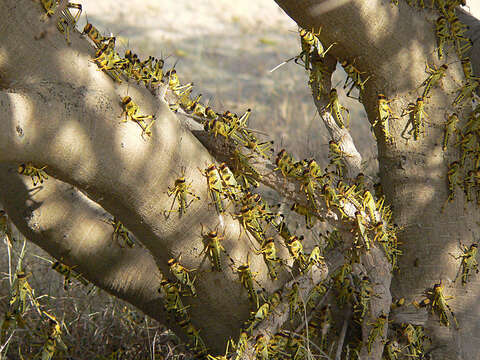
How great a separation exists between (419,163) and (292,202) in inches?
25.7

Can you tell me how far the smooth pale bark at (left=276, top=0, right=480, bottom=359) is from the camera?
2.52 m

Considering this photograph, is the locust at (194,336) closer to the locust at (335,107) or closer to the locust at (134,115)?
the locust at (134,115)

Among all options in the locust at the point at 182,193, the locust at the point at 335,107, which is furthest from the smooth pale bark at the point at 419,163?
the locust at the point at 182,193

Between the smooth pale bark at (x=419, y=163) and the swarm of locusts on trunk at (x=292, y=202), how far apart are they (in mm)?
40

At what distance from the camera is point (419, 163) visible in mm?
2631

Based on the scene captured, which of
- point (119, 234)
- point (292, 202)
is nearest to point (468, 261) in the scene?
point (292, 202)

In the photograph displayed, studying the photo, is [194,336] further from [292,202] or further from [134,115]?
[134,115]

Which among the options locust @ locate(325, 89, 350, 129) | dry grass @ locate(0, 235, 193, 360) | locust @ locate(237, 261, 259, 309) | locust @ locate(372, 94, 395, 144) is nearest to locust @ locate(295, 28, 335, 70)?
locust @ locate(325, 89, 350, 129)

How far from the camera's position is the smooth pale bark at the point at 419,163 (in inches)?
99.1

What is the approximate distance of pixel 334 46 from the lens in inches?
100

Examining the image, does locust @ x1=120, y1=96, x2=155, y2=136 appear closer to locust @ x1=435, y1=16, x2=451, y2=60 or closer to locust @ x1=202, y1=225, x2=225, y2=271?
locust @ x1=202, y1=225, x2=225, y2=271

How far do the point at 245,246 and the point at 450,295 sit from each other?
1.02 meters

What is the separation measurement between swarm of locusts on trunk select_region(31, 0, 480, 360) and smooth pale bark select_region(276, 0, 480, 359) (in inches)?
1.6

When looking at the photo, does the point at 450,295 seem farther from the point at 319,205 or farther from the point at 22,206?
the point at 22,206
